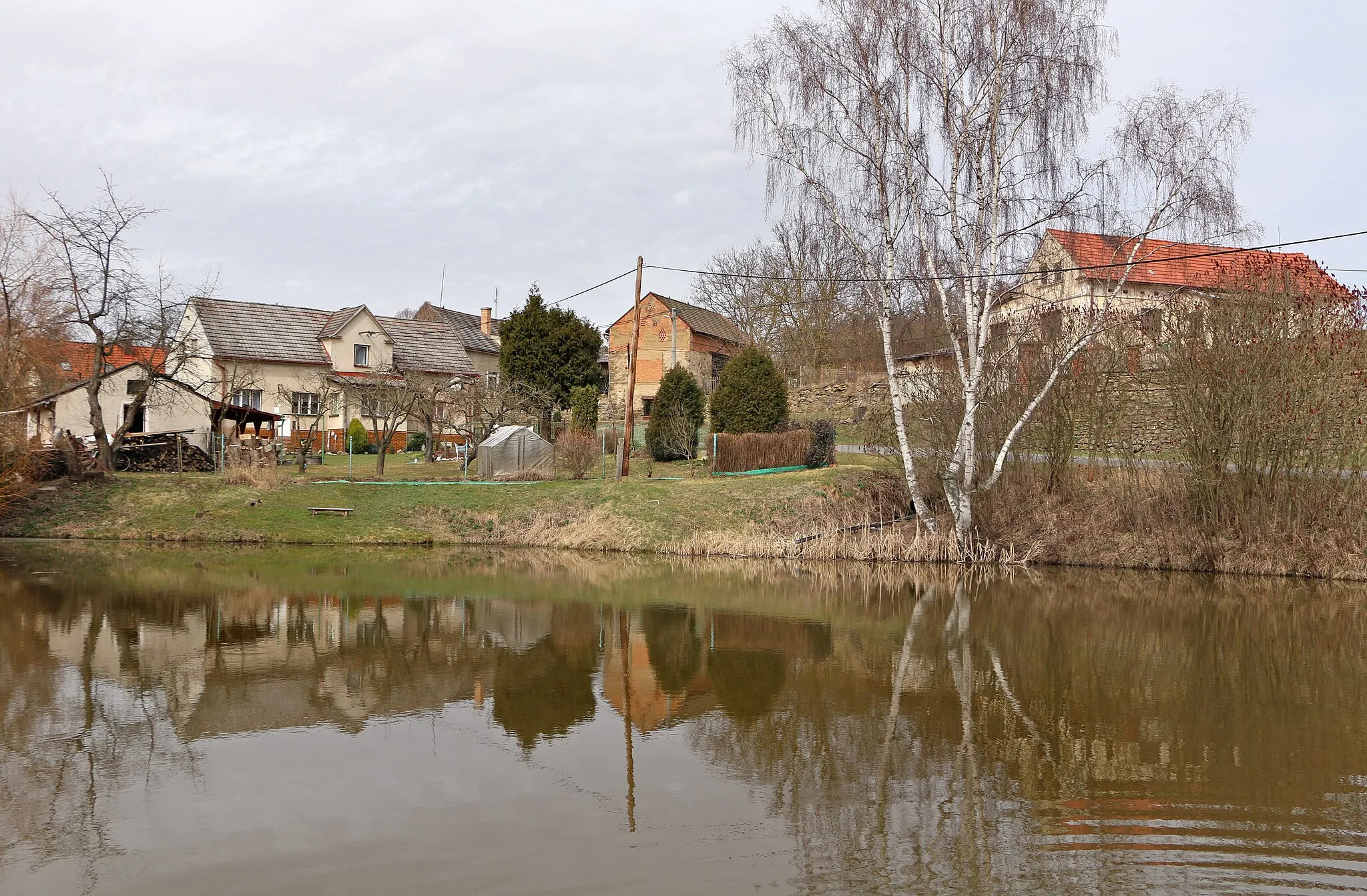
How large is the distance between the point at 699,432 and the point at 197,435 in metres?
16.7

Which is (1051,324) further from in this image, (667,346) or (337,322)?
(337,322)

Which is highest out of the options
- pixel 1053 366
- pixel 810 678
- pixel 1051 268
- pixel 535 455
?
pixel 1051 268

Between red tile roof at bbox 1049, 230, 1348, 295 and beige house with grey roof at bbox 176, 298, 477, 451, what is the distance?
1131 inches

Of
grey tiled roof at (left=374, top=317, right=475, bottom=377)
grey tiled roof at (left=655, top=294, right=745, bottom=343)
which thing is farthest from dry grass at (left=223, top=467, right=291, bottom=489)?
grey tiled roof at (left=655, top=294, right=745, bottom=343)

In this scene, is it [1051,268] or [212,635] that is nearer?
[212,635]

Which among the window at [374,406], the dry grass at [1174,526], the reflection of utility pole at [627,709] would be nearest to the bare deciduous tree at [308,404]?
the window at [374,406]

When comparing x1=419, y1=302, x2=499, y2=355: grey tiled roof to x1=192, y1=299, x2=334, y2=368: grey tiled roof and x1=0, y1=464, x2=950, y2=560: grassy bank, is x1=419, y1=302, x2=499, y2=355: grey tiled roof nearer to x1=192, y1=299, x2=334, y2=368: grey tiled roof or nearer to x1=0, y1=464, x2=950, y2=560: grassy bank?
x1=192, y1=299, x2=334, y2=368: grey tiled roof

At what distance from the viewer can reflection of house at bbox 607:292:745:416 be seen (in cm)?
5244

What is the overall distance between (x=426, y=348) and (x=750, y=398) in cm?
2558

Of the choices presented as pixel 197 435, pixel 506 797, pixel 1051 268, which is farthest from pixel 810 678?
pixel 197 435

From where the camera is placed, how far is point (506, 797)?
7395mm

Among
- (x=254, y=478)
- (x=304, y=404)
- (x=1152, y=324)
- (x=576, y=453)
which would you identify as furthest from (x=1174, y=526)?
(x=304, y=404)

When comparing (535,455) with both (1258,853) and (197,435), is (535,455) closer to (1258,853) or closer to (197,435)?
(197,435)

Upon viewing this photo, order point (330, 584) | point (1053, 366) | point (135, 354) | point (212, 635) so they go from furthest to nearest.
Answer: point (135, 354), point (1053, 366), point (330, 584), point (212, 635)
